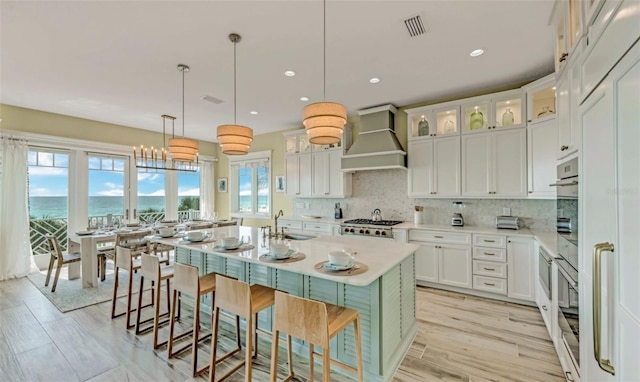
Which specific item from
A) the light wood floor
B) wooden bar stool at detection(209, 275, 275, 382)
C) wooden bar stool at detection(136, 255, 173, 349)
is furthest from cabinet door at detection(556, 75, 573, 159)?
wooden bar stool at detection(136, 255, 173, 349)

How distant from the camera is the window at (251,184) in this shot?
669 cm

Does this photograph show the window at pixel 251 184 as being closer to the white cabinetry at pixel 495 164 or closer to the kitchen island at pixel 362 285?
the kitchen island at pixel 362 285

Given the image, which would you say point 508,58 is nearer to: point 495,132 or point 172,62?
point 495,132

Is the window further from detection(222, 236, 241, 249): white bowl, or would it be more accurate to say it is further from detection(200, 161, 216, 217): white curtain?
detection(222, 236, 241, 249): white bowl

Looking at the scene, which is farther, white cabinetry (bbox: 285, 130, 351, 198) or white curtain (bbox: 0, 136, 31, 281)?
white cabinetry (bbox: 285, 130, 351, 198)

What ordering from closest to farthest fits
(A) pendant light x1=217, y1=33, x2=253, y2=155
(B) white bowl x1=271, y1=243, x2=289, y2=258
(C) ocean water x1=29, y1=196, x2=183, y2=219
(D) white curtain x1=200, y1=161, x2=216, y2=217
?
(B) white bowl x1=271, y1=243, x2=289, y2=258
(A) pendant light x1=217, y1=33, x2=253, y2=155
(C) ocean water x1=29, y1=196, x2=183, y2=219
(D) white curtain x1=200, y1=161, x2=216, y2=217

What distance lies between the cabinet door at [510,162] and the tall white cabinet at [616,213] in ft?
8.56

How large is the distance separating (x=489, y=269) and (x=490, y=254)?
20 cm

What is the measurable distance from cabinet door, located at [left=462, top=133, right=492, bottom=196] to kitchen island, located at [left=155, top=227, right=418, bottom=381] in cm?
198

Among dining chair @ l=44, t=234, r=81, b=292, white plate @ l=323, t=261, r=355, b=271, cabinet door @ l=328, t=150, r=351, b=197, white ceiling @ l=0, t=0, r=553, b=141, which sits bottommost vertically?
dining chair @ l=44, t=234, r=81, b=292

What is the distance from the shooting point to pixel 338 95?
412 centimetres

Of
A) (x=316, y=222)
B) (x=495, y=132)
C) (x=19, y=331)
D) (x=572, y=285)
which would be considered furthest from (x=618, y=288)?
(x=19, y=331)

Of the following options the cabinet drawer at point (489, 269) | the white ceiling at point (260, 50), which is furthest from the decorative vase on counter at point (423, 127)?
the cabinet drawer at point (489, 269)

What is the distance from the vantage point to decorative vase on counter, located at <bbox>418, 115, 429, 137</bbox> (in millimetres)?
4318
